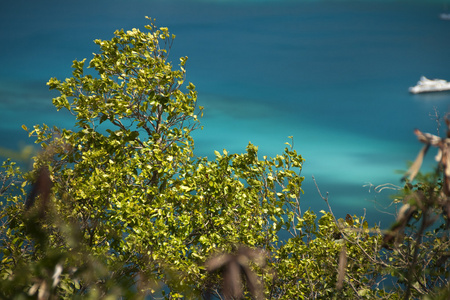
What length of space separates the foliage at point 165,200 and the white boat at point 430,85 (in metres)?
13.4

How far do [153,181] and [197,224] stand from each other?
801 mm

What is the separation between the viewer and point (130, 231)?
4.76 metres

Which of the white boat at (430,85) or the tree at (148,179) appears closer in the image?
the tree at (148,179)

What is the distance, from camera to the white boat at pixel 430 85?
55.4 feet

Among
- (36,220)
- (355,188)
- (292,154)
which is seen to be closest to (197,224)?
(292,154)

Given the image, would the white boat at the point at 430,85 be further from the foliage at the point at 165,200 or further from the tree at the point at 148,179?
the tree at the point at 148,179

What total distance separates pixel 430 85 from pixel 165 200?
14669 millimetres

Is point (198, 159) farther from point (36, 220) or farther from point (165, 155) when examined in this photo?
point (36, 220)

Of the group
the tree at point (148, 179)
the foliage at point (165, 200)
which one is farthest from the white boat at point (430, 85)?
the tree at point (148, 179)

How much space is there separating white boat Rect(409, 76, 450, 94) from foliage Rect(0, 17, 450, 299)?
43.8ft

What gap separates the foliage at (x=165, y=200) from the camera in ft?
15.2

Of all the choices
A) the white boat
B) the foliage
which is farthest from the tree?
the white boat

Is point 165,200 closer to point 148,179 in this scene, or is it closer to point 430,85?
point 148,179

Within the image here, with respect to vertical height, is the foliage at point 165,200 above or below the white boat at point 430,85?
below
